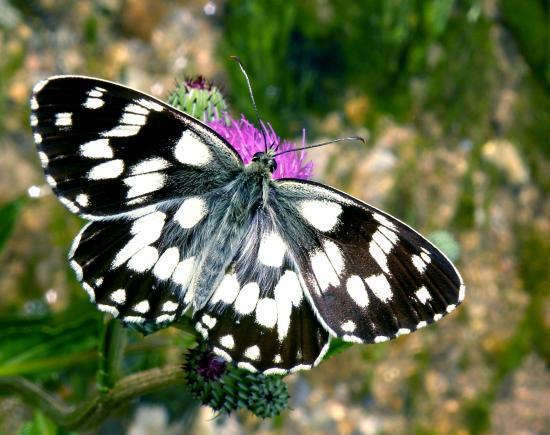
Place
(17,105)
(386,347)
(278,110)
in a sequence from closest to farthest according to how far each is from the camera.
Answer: (17,105) < (386,347) < (278,110)

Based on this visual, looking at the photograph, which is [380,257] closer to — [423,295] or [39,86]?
[423,295]

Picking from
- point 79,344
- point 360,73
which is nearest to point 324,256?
point 79,344

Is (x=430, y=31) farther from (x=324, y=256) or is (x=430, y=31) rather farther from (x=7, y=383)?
(x=7, y=383)

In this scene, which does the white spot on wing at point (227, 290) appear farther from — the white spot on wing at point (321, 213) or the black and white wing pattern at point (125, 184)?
the white spot on wing at point (321, 213)

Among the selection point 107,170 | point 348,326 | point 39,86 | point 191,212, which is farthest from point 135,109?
point 348,326

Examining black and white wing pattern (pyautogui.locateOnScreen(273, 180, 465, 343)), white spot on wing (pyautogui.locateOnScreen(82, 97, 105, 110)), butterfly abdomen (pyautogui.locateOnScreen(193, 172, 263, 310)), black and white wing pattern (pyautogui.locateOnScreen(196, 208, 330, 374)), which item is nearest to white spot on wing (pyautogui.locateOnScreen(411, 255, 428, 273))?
black and white wing pattern (pyautogui.locateOnScreen(273, 180, 465, 343))

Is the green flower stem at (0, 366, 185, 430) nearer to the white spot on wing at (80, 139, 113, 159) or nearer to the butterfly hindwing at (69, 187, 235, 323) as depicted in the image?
the butterfly hindwing at (69, 187, 235, 323)
